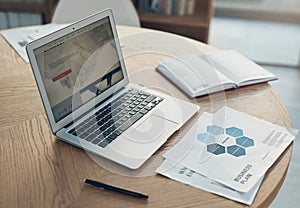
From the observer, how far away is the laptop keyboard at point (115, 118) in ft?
3.59

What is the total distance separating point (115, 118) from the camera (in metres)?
1.16

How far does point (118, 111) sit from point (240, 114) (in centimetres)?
33

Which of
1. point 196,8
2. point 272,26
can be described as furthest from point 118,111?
point 272,26

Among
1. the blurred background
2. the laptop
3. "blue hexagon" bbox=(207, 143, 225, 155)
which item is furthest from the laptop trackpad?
the blurred background

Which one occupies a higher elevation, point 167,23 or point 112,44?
point 112,44

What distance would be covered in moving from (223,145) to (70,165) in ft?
1.21

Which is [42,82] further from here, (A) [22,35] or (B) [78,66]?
(A) [22,35]

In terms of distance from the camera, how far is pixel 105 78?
1.24m

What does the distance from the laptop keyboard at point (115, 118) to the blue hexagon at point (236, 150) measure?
25cm

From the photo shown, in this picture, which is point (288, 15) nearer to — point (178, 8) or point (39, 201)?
point (178, 8)

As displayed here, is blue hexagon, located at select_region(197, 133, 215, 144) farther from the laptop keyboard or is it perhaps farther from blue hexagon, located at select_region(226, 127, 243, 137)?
the laptop keyboard

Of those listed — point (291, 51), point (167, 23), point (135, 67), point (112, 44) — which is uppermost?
point (112, 44)

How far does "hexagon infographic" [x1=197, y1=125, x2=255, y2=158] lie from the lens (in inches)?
42.1

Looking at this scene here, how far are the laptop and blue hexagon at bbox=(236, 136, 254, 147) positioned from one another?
6.0 inches
